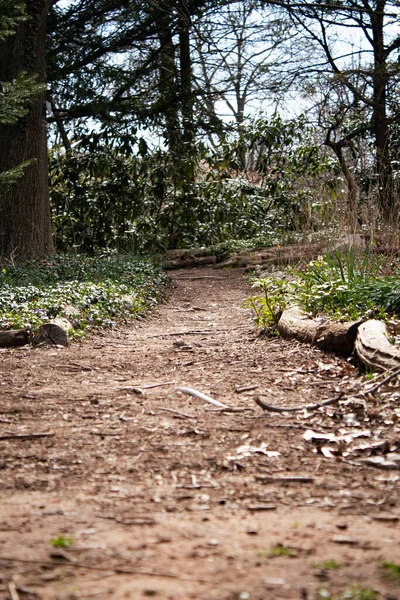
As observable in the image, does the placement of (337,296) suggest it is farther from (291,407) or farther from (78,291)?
(78,291)

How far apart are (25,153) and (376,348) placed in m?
7.94

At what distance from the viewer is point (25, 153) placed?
10.1 metres

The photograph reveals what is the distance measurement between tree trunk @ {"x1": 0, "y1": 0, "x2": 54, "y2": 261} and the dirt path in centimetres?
581

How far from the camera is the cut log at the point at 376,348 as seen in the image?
362 cm

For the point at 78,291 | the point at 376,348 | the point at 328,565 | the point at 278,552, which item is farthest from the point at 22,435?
the point at 78,291

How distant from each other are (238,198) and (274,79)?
2801 mm

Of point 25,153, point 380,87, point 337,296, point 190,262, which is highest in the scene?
point 380,87

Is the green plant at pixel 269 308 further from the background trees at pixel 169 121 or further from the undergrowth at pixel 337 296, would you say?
the background trees at pixel 169 121

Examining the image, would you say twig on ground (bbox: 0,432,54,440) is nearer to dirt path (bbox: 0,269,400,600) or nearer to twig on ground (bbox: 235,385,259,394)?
dirt path (bbox: 0,269,400,600)

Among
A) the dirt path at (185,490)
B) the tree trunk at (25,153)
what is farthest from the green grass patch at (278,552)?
the tree trunk at (25,153)

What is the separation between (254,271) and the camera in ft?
35.4

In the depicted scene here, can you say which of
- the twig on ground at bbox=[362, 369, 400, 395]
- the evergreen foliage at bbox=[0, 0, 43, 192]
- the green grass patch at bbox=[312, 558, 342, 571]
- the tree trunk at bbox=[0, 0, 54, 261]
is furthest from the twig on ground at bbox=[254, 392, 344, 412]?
the tree trunk at bbox=[0, 0, 54, 261]

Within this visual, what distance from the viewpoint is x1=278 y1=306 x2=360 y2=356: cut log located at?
4.32m

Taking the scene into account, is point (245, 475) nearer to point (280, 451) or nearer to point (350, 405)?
point (280, 451)
